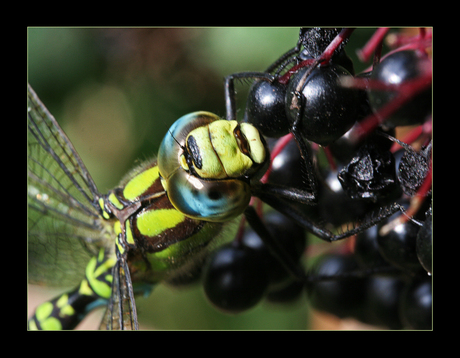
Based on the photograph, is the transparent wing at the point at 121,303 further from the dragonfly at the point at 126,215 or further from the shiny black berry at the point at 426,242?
the shiny black berry at the point at 426,242

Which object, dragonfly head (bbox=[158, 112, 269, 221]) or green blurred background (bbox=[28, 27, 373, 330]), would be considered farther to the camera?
green blurred background (bbox=[28, 27, 373, 330])

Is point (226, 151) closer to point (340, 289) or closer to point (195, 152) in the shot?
point (195, 152)

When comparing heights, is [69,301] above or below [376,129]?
below

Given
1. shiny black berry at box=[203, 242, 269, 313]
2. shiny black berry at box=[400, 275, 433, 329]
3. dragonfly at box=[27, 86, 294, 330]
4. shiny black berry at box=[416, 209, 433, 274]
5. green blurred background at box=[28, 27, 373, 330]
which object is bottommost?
shiny black berry at box=[400, 275, 433, 329]

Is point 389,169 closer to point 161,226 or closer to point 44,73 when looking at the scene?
point 161,226

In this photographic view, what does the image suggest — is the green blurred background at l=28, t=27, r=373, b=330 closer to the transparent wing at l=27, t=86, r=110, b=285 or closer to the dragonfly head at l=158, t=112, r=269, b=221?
the transparent wing at l=27, t=86, r=110, b=285

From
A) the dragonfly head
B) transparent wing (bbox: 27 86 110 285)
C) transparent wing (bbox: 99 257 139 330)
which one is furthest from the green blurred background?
the dragonfly head

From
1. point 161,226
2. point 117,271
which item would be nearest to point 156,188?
point 161,226

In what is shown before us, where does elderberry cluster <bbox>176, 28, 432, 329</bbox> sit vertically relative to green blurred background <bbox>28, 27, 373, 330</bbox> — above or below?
below
